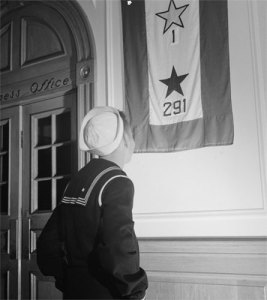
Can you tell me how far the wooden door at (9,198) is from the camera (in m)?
3.66

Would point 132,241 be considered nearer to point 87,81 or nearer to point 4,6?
point 87,81

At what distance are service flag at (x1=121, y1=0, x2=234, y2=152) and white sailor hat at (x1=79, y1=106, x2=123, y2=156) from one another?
0.95 m

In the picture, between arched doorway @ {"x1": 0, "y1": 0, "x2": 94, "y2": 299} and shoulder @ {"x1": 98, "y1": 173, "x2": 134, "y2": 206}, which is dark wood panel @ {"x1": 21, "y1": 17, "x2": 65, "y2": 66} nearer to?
arched doorway @ {"x1": 0, "y1": 0, "x2": 94, "y2": 299}

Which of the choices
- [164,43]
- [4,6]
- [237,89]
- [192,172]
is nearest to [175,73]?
[164,43]

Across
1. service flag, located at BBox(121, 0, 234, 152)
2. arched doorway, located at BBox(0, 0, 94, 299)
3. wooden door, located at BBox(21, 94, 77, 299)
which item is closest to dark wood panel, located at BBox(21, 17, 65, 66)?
arched doorway, located at BBox(0, 0, 94, 299)

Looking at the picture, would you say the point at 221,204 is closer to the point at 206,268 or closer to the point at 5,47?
the point at 206,268

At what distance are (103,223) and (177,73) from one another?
1574mm

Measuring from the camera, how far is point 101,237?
1.74m

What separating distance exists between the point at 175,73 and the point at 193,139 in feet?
1.67

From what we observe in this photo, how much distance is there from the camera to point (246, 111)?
2.70 meters

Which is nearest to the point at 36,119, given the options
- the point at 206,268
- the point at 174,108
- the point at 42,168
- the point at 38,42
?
the point at 42,168

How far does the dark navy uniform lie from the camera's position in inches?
66.6

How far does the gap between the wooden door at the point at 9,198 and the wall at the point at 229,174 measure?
1.30 m

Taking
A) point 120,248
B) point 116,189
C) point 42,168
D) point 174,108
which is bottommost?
point 120,248
